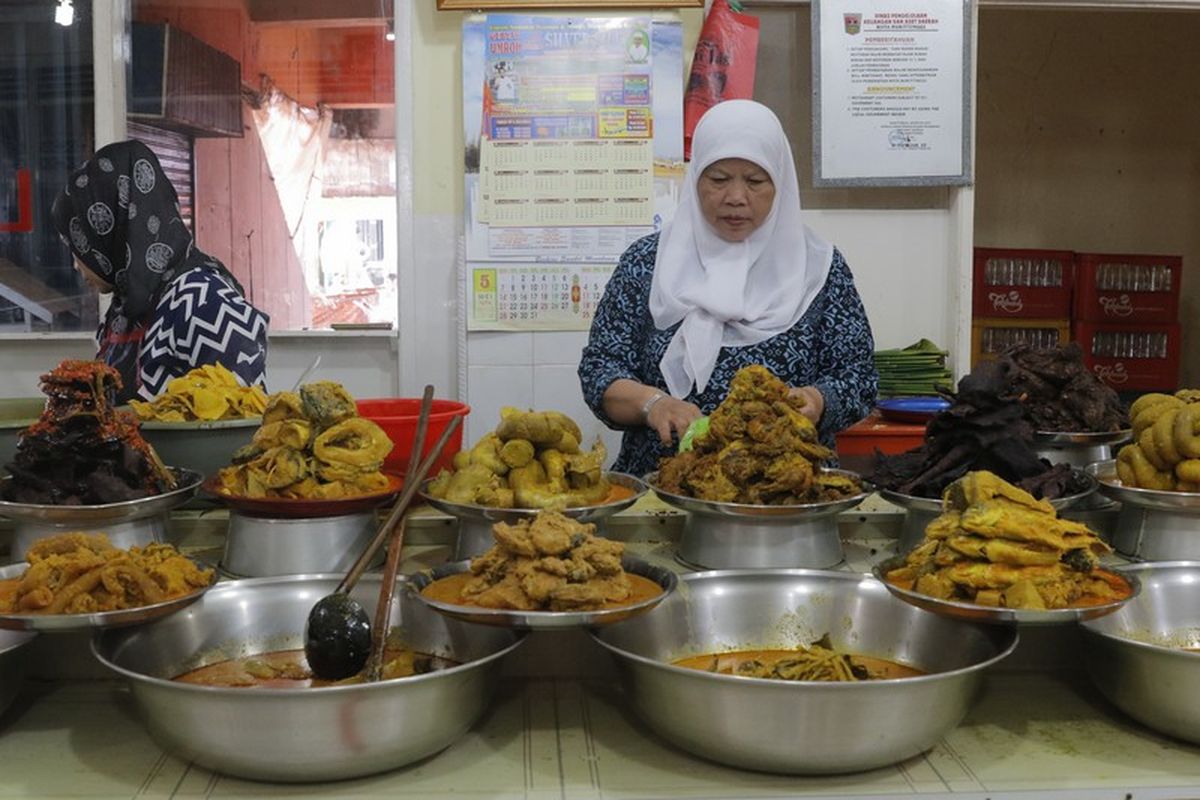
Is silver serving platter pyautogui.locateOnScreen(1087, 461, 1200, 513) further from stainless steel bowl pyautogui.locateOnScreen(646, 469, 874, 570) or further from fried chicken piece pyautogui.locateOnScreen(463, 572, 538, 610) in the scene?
fried chicken piece pyautogui.locateOnScreen(463, 572, 538, 610)

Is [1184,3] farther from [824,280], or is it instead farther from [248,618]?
[248,618]

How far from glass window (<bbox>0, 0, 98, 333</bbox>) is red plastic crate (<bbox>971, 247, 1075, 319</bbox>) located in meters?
3.91

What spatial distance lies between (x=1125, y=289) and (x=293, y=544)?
16.1 feet

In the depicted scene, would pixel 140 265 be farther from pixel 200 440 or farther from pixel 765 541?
pixel 765 541

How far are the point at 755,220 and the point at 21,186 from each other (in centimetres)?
296

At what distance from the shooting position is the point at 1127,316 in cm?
541

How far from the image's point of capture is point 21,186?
4156 millimetres

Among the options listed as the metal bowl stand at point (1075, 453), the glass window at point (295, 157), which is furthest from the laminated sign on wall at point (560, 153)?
the metal bowl stand at point (1075, 453)

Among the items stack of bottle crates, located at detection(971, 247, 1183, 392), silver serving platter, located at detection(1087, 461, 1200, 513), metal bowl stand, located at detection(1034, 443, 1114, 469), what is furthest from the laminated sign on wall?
silver serving platter, located at detection(1087, 461, 1200, 513)

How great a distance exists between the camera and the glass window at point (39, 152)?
4066 millimetres

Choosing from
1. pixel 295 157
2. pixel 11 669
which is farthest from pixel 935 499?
pixel 295 157

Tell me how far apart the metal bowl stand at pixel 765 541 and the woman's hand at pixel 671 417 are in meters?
0.59

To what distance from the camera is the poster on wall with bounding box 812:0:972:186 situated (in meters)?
3.81

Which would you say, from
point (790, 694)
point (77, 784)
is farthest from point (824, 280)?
point (77, 784)
